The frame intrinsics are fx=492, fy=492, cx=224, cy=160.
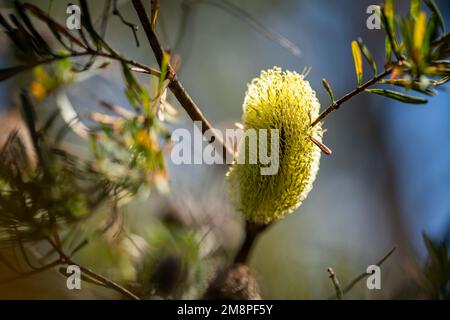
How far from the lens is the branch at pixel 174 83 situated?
44 centimetres

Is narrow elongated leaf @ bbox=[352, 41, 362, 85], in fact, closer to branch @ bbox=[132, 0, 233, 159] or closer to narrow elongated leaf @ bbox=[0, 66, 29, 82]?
branch @ bbox=[132, 0, 233, 159]

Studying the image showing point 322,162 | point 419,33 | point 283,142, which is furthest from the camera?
point 322,162

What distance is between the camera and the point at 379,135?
6.63ft

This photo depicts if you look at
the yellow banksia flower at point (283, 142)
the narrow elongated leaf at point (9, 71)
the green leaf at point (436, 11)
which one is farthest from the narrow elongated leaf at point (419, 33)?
the narrow elongated leaf at point (9, 71)

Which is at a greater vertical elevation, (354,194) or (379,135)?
(379,135)

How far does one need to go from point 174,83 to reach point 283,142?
132mm

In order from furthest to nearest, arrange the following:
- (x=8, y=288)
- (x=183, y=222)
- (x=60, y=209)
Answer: (x=183, y=222) → (x=8, y=288) → (x=60, y=209)

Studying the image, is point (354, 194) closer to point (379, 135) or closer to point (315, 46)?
point (379, 135)

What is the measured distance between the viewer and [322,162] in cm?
206

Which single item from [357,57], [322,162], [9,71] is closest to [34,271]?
[9,71]

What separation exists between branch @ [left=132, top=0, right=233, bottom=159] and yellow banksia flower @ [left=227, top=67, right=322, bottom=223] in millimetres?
45

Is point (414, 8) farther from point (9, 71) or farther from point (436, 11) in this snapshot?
point (9, 71)
